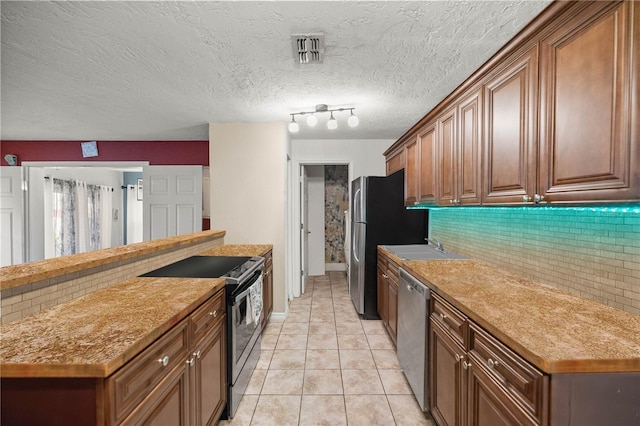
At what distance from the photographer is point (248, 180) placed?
11.8ft

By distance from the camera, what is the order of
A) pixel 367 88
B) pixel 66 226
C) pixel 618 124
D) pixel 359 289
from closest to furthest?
pixel 618 124, pixel 367 88, pixel 359 289, pixel 66 226

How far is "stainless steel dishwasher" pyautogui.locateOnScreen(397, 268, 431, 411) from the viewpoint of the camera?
6.11 feet

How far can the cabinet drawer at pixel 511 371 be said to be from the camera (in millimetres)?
954

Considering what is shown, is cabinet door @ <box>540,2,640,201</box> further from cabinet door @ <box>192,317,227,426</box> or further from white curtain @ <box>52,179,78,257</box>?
white curtain @ <box>52,179,78,257</box>

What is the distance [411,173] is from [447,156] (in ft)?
2.64

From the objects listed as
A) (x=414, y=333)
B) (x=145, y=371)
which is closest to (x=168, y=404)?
(x=145, y=371)

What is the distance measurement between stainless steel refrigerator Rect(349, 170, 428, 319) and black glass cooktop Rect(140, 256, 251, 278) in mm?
1534

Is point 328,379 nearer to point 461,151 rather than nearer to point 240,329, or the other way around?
point 240,329

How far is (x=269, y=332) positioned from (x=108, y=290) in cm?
201

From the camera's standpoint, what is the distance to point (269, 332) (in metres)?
3.25

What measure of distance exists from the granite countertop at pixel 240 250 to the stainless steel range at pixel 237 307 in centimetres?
44

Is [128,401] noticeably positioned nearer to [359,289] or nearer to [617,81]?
[617,81]

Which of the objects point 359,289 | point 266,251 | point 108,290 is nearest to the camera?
point 108,290

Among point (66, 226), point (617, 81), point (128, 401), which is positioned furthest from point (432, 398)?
point (66, 226)
